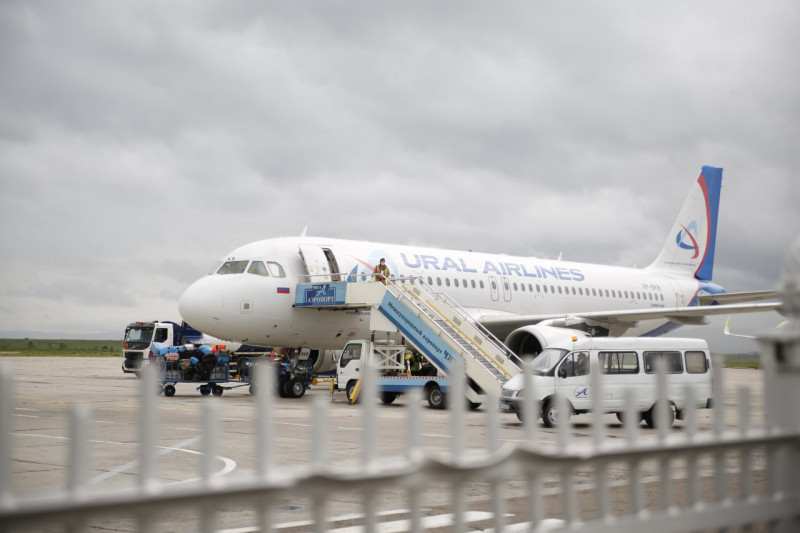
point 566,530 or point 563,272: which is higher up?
point 563,272

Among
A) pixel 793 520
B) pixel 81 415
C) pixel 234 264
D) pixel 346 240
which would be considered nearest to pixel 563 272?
pixel 346 240

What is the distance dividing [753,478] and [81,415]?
2822 millimetres

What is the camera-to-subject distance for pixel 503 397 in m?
15.3

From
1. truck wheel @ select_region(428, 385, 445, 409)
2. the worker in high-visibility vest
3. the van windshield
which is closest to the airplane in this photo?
the worker in high-visibility vest

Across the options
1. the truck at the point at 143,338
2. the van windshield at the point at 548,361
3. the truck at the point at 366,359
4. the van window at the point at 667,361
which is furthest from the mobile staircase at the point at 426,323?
the truck at the point at 143,338

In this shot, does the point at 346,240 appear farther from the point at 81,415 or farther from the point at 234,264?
the point at 81,415

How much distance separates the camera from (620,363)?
15789 mm

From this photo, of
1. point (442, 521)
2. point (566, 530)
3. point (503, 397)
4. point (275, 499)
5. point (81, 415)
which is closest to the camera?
point (81, 415)

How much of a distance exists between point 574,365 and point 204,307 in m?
9.14

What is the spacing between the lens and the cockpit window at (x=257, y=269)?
21.2 m

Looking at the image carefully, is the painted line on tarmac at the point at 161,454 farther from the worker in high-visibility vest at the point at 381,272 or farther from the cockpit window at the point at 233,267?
the worker in high-visibility vest at the point at 381,272

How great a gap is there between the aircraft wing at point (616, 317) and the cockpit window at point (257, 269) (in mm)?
6482

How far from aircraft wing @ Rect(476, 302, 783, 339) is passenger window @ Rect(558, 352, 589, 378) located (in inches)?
238

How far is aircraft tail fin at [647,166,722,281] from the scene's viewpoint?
34906 mm
